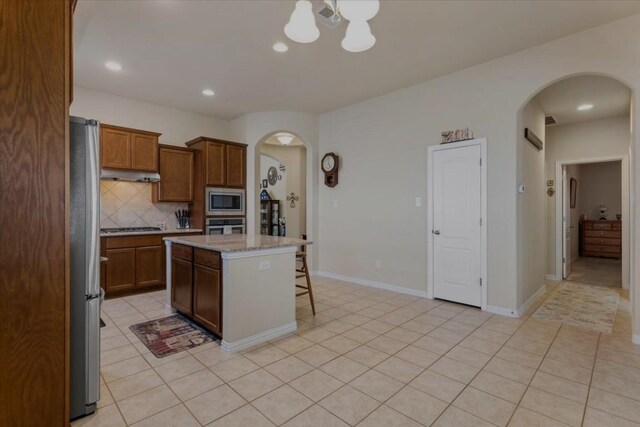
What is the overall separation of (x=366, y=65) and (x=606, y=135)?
4373 mm

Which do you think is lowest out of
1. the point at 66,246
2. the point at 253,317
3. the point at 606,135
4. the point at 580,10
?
the point at 253,317

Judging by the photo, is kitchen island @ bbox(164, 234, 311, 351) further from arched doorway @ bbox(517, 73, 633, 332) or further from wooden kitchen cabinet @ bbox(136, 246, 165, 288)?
arched doorway @ bbox(517, 73, 633, 332)

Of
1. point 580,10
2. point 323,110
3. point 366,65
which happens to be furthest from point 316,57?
point 580,10

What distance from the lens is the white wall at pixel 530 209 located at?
3654 millimetres

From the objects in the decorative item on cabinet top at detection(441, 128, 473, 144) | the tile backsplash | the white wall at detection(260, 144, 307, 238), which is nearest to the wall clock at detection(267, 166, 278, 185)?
the white wall at detection(260, 144, 307, 238)

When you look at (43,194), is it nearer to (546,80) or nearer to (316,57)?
(316,57)

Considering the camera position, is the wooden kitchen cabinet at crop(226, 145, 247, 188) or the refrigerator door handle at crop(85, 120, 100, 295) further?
the wooden kitchen cabinet at crop(226, 145, 247, 188)

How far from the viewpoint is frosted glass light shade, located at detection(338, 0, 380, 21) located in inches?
73.6

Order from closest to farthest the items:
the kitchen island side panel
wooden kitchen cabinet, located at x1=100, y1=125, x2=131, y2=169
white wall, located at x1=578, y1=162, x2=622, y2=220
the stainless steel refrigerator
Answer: the stainless steel refrigerator → the kitchen island side panel → wooden kitchen cabinet, located at x1=100, y1=125, x2=131, y2=169 → white wall, located at x1=578, y1=162, x2=622, y2=220

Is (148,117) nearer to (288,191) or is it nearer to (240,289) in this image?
(288,191)

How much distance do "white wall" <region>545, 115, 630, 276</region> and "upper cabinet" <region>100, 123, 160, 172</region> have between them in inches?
264

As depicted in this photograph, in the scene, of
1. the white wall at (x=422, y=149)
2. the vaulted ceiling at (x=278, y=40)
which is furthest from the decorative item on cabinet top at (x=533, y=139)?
the vaulted ceiling at (x=278, y=40)

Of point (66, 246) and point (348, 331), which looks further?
point (348, 331)

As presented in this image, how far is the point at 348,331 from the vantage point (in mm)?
3131
